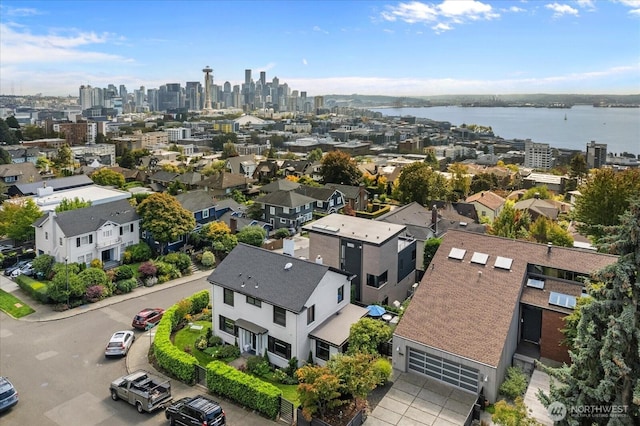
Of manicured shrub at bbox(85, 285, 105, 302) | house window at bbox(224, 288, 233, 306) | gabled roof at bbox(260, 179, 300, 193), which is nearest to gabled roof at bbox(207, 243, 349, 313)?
house window at bbox(224, 288, 233, 306)

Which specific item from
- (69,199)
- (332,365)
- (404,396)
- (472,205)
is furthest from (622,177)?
(69,199)

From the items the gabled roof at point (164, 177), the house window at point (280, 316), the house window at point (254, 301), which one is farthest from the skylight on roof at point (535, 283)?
the gabled roof at point (164, 177)

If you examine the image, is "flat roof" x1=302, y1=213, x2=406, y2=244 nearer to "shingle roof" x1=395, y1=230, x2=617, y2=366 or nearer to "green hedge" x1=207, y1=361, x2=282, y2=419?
"shingle roof" x1=395, y1=230, x2=617, y2=366

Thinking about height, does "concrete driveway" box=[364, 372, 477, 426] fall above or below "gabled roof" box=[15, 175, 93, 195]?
below

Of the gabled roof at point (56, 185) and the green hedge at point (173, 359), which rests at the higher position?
the gabled roof at point (56, 185)

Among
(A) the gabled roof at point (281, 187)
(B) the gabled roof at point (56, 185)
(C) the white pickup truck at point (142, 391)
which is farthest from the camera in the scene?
(A) the gabled roof at point (281, 187)

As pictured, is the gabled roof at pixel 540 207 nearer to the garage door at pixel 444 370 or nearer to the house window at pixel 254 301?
the garage door at pixel 444 370

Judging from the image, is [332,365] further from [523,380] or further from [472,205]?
[472,205]
